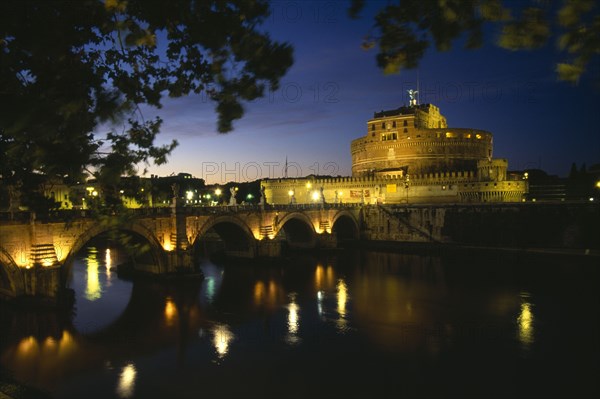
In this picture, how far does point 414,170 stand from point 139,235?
46786 mm

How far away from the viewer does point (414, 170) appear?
65625 millimetres

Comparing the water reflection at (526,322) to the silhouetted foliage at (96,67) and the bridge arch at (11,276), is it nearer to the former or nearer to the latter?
the silhouetted foliage at (96,67)

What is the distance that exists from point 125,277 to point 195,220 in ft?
20.0

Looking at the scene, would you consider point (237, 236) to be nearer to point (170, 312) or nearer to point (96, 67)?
point (170, 312)

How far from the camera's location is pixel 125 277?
100ft

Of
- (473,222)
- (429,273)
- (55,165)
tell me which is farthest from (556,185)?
(55,165)

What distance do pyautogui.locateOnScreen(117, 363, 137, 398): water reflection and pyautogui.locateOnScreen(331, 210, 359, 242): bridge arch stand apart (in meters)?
34.2

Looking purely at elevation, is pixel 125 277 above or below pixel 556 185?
below

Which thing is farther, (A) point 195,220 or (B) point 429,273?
(B) point 429,273

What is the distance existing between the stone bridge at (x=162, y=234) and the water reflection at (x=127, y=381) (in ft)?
17.0

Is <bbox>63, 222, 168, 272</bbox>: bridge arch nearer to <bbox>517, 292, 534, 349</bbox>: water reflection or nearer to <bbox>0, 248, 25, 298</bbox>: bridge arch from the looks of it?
<bbox>0, 248, 25, 298</bbox>: bridge arch

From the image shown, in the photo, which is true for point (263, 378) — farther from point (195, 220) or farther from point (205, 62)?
point (195, 220)

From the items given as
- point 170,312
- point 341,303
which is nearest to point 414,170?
point 341,303

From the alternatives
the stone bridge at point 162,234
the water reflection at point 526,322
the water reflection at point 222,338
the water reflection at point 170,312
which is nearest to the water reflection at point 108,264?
the stone bridge at point 162,234
